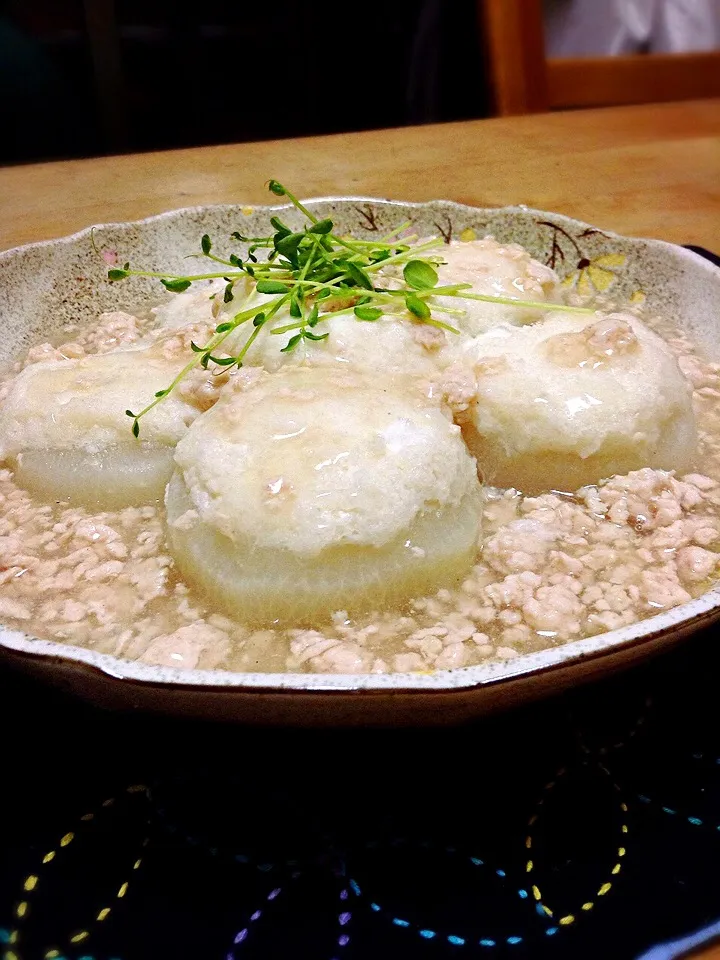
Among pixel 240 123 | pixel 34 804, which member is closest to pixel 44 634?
pixel 34 804

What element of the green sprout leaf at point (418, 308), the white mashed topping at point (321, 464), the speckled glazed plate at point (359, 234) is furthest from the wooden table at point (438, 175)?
the white mashed topping at point (321, 464)

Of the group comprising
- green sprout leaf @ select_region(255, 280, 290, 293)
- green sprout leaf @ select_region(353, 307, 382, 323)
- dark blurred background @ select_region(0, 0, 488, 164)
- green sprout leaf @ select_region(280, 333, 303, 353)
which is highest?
green sprout leaf @ select_region(255, 280, 290, 293)

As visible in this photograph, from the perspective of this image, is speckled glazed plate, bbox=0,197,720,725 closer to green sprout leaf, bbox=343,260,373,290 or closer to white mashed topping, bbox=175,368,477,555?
white mashed topping, bbox=175,368,477,555

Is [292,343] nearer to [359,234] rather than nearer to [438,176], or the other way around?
[359,234]

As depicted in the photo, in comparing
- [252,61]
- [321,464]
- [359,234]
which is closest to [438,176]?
[359,234]

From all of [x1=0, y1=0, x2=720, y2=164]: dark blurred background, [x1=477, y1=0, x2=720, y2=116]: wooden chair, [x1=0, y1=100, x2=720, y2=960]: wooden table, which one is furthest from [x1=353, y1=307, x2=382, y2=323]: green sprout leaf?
[x1=0, y1=0, x2=720, y2=164]: dark blurred background
